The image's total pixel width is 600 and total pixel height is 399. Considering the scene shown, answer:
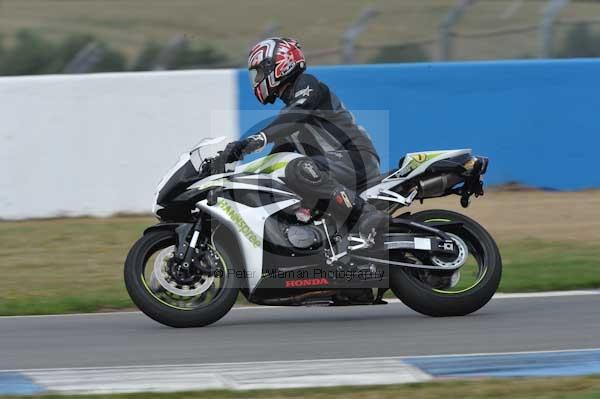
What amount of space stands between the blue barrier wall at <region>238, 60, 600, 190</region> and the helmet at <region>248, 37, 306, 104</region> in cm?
517

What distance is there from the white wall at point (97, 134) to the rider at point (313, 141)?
4.66 metres

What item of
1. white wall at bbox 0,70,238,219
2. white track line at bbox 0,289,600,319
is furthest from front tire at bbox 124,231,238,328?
white wall at bbox 0,70,238,219

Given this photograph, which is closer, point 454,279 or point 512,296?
point 454,279

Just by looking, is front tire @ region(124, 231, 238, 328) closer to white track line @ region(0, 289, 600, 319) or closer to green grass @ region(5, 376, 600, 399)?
white track line @ region(0, 289, 600, 319)

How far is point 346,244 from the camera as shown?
7109 mm

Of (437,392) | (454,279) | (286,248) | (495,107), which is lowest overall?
(437,392)

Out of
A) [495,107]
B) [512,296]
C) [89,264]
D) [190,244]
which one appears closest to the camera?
[190,244]

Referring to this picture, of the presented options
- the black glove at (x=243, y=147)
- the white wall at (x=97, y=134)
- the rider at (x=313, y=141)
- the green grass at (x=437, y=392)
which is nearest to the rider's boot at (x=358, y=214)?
the rider at (x=313, y=141)

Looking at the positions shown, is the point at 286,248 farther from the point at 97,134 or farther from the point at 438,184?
the point at 97,134

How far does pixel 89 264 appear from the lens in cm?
1016

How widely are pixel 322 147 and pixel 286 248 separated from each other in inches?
27.6

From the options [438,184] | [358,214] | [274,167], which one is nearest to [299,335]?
[358,214]

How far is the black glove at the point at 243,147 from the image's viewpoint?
6887 millimetres

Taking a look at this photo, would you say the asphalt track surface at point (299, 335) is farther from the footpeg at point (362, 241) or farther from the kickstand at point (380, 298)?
the footpeg at point (362, 241)
